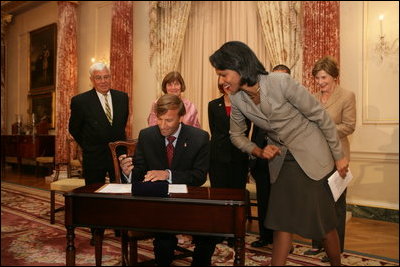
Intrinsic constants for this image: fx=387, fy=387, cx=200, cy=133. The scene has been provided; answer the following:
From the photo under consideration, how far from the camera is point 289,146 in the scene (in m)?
1.92

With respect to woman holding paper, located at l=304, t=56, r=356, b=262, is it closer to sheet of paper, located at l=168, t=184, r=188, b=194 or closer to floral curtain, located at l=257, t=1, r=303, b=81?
sheet of paper, located at l=168, t=184, r=188, b=194

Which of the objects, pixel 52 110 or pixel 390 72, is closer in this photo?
pixel 390 72

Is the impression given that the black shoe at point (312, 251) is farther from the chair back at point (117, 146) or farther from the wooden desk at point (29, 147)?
the wooden desk at point (29, 147)

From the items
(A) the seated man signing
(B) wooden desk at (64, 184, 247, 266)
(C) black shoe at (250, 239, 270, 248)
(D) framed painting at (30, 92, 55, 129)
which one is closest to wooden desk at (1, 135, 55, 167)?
(D) framed painting at (30, 92, 55, 129)

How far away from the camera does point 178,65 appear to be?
6.79 meters

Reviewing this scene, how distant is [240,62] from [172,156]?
3.13 feet

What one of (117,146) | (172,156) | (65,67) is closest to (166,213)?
(172,156)

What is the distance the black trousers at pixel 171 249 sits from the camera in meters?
2.36

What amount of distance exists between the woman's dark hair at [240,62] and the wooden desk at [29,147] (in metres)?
7.96

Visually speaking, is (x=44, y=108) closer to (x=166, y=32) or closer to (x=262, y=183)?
(x=166, y=32)

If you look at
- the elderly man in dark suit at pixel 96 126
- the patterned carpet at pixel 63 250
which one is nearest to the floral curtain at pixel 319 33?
the patterned carpet at pixel 63 250

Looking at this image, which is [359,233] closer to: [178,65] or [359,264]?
[359,264]

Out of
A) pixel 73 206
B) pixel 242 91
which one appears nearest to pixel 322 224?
pixel 242 91

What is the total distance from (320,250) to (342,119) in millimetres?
1156
